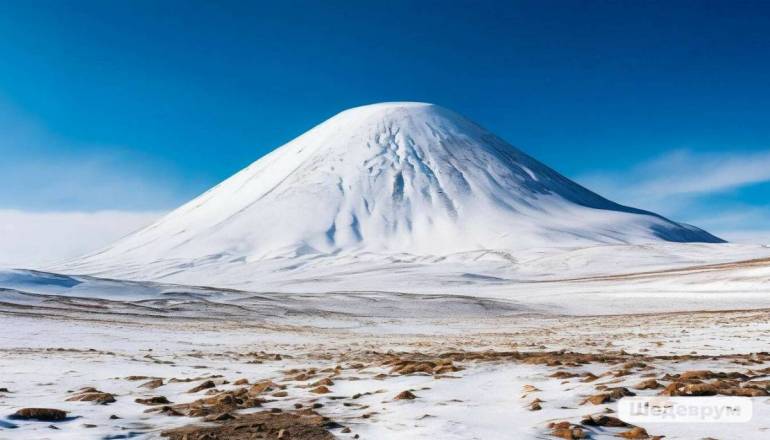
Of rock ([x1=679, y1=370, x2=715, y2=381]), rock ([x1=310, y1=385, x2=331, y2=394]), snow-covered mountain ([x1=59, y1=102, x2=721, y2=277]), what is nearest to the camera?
rock ([x1=679, y1=370, x2=715, y2=381])

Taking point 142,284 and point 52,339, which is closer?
point 52,339

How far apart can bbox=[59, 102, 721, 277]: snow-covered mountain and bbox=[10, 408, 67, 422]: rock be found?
412 feet

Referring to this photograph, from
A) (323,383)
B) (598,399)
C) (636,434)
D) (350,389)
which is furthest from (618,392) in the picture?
(323,383)

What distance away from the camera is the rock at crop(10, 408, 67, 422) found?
8555 mm

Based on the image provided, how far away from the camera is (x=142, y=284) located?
192 ft

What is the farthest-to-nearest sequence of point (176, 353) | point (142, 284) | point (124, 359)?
point (142, 284) < point (176, 353) < point (124, 359)

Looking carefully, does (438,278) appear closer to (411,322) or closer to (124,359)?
(411,322)

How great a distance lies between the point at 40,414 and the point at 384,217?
158m

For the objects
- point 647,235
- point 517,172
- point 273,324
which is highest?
point 517,172

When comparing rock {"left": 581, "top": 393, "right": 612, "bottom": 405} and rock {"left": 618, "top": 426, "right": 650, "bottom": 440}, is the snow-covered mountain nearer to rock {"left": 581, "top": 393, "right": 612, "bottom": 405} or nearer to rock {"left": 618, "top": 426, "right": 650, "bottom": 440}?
rock {"left": 581, "top": 393, "right": 612, "bottom": 405}

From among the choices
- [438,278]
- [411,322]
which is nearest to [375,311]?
[411,322]

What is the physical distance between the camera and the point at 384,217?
545ft

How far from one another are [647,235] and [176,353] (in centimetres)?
15791

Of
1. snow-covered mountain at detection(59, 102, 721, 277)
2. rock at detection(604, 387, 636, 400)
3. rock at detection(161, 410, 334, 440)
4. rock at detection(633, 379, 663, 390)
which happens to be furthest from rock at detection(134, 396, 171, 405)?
snow-covered mountain at detection(59, 102, 721, 277)
